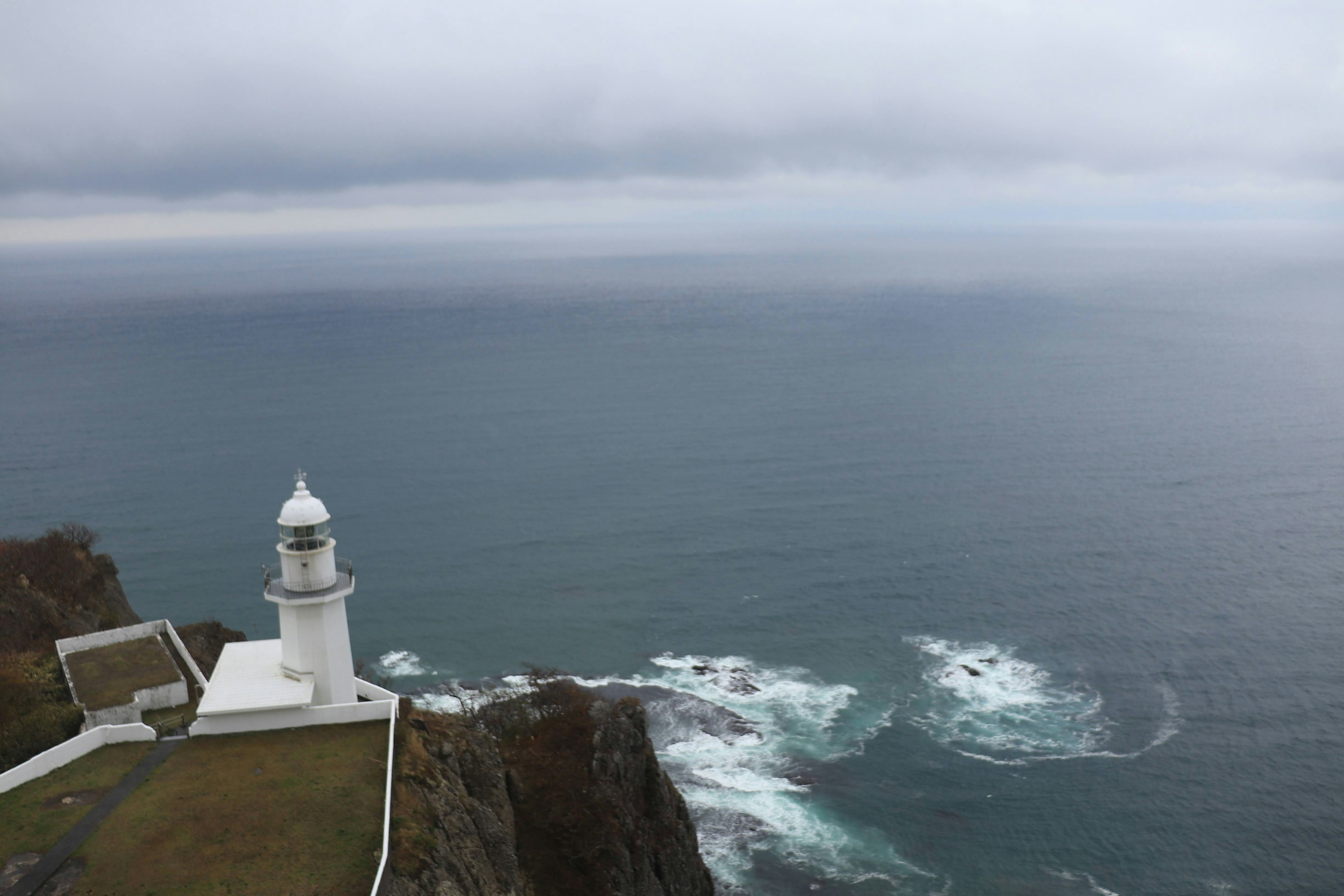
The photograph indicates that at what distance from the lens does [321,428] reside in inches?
5123

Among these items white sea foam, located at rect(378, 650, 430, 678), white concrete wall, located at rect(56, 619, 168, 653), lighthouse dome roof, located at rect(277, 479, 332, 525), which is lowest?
white sea foam, located at rect(378, 650, 430, 678)

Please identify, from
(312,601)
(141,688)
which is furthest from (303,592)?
(141,688)

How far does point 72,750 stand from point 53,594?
21.6 m

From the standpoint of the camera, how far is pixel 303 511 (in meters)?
38.4

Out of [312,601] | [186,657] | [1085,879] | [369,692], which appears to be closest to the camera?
[312,601]

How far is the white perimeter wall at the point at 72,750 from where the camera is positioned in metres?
33.4

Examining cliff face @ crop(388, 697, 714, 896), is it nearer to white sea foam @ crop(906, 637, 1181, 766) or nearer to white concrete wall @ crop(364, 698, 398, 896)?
white concrete wall @ crop(364, 698, 398, 896)

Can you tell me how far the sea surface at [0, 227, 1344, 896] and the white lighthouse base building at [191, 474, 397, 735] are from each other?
990 inches

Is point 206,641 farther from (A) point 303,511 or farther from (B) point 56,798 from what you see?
(B) point 56,798

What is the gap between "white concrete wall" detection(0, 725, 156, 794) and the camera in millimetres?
33406

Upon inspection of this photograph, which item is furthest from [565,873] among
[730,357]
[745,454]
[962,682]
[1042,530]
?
[730,357]

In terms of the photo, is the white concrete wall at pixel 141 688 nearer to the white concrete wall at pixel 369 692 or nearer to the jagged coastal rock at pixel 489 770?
the jagged coastal rock at pixel 489 770

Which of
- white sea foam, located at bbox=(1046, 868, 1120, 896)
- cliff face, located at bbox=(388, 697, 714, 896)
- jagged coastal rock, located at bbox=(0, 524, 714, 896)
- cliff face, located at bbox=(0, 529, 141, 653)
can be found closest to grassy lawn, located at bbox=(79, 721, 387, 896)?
jagged coastal rock, located at bbox=(0, 524, 714, 896)

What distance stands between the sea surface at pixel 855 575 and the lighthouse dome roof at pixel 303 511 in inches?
1150
